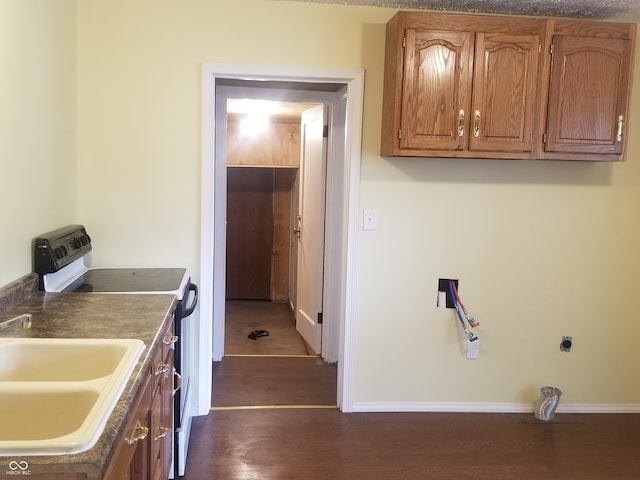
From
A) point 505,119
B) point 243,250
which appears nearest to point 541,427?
point 505,119

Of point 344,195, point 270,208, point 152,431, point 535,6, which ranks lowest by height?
point 152,431

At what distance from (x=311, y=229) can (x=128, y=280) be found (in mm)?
2071

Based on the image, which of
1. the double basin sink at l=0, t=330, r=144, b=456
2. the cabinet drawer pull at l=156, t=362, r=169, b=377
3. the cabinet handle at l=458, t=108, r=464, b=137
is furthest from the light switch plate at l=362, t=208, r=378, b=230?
the double basin sink at l=0, t=330, r=144, b=456

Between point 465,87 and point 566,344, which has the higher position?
point 465,87

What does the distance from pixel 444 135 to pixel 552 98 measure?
0.59 metres

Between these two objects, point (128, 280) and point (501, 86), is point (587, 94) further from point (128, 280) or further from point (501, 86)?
point (128, 280)

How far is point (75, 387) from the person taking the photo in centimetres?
128

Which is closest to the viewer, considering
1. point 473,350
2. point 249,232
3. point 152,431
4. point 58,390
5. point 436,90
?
point 58,390

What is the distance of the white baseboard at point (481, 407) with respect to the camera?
3.22 meters

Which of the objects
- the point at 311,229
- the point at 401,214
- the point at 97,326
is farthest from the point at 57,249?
the point at 311,229

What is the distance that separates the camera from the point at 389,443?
9.35 ft

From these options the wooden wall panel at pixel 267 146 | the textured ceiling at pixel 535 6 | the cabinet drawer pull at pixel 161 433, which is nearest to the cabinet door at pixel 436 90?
the textured ceiling at pixel 535 6

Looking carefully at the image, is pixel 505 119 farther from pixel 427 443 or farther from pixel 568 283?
pixel 427 443

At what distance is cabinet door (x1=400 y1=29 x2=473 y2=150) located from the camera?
2.74 meters
